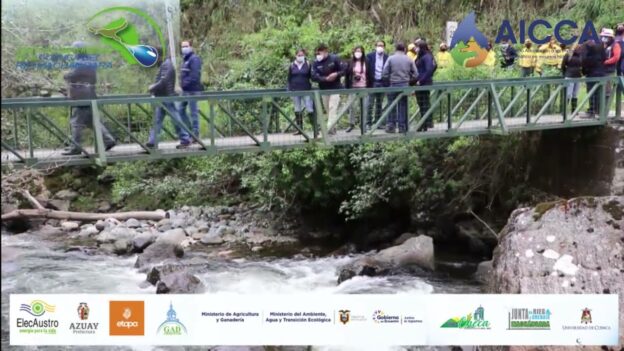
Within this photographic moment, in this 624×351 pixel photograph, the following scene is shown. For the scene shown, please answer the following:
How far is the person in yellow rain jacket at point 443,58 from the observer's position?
431 inches

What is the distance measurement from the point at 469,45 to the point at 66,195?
6719 millimetres

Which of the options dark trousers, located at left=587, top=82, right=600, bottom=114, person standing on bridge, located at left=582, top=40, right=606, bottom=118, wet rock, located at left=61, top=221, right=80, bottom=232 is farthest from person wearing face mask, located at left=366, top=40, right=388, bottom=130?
wet rock, located at left=61, top=221, right=80, bottom=232

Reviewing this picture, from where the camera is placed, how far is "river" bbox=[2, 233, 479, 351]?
26.8 ft

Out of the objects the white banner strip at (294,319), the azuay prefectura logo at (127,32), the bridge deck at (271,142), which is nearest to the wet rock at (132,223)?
the bridge deck at (271,142)

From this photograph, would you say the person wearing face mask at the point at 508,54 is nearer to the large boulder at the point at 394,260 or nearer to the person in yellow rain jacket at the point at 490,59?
the person in yellow rain jacket at the point at 490,59

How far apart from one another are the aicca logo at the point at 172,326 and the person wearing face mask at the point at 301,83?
269 centimetres

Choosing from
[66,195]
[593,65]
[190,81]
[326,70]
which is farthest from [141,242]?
[593,65]

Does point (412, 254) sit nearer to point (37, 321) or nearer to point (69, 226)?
point (37, 321)

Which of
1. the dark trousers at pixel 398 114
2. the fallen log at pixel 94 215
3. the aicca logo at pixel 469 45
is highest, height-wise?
the aicca logo at pixel 469 45

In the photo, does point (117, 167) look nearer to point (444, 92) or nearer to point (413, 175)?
point (413, 175)

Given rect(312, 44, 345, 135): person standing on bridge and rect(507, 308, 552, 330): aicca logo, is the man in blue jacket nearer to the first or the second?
rect(312, 44, 345, 135): person standing on bridge

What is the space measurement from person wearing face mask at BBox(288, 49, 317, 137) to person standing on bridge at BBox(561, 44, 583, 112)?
10.1ft

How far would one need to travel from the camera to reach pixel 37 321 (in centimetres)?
575

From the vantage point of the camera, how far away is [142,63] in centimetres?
738
